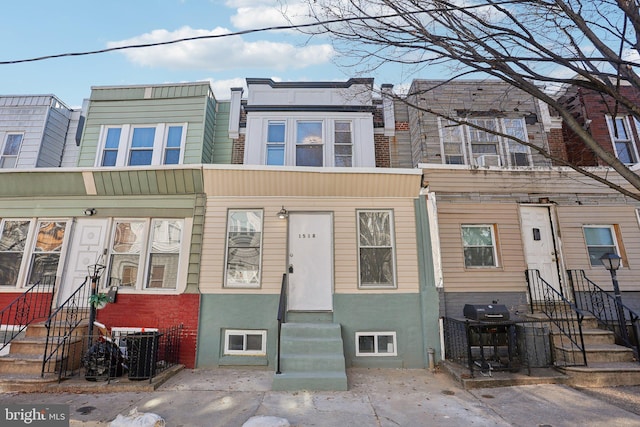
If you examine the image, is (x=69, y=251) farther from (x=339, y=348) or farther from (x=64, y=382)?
(x=339, y=348)

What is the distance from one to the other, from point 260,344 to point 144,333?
2216 mm

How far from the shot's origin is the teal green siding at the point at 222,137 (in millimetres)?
8883

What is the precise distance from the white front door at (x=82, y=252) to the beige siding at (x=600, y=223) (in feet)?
35.2

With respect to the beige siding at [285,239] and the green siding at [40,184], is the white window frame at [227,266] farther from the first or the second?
the green siding at [40,184]

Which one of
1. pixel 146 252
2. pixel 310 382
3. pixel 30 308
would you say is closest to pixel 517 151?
pixel 310 382

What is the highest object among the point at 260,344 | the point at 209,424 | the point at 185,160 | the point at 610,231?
the point at 185,160

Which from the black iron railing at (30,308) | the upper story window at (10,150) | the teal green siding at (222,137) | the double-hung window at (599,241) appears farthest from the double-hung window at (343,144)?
the upper story window at (10,150)

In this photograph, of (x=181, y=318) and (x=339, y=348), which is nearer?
(x=339, y=348)

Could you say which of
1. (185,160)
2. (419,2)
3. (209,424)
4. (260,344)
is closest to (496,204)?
(419,2)

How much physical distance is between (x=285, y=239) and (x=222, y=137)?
156 inches

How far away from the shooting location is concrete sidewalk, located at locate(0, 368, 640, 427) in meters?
4.07

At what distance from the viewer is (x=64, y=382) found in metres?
5.23

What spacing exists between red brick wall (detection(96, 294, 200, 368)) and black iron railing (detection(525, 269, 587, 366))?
7.12m

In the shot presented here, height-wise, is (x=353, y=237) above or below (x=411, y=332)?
above
